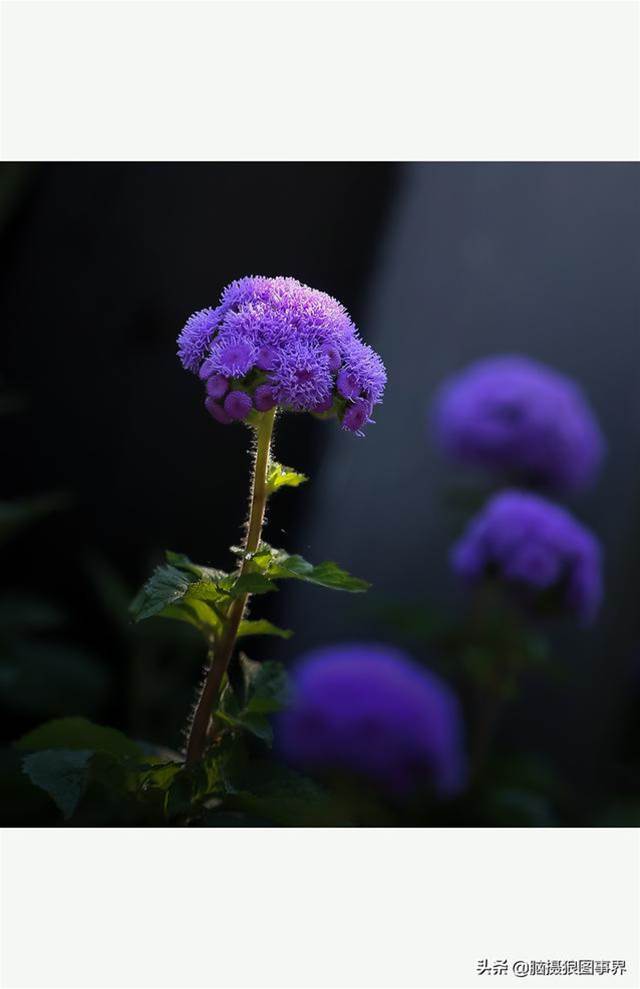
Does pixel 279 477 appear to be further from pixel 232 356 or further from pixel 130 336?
pixel 130 336

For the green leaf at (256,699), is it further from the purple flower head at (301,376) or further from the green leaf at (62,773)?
the purple flower head at (301,376)

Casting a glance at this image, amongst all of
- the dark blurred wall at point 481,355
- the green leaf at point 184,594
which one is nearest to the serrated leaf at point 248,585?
the green leaf at point 184,594

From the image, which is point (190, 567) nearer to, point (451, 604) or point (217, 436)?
point (217, 436)

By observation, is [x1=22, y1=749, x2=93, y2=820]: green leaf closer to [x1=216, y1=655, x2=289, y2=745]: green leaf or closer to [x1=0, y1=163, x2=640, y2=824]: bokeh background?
[x1=216, y1=655, x2=289, y2=745]: green leaf

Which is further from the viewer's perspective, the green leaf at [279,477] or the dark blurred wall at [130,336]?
the dark blurred wall at [130,336]

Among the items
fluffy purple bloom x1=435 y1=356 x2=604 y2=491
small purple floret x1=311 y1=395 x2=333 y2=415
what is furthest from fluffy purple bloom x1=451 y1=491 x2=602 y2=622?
small purple floret x1=311 y1=395 x2=333 y2=415

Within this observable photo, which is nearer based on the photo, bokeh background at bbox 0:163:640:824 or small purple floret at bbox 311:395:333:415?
small purple floret at bbox 311:395:333:415
